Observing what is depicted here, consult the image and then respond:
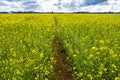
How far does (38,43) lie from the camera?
45.1 ft

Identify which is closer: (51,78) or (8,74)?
(8,74)

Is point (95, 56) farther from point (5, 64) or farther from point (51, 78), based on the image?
point (5, 64)

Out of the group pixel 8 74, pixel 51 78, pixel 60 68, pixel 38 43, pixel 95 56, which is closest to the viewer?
pixel 8 74

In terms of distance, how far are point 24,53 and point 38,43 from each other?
7.22ft

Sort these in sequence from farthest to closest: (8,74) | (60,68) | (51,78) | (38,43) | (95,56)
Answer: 1. (38,43)
2. (60,68)
3. (95,56)
4. (51,78)
5. (8,74)

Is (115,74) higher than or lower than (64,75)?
higher

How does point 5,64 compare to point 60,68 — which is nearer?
point 5,64

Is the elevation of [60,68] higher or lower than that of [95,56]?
lower

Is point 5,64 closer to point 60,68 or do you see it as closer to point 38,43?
point 60,68

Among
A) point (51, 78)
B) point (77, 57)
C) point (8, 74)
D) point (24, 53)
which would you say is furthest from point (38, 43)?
point (8, 74)

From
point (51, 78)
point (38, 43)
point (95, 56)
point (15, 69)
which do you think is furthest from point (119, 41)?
point (15, 69)

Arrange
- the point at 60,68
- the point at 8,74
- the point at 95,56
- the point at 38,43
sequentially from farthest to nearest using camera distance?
the point at 38,43
the point at 60,68
the point at 95,56
the point at 8,74

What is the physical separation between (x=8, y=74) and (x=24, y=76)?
1.42ft

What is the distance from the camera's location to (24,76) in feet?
28.0
